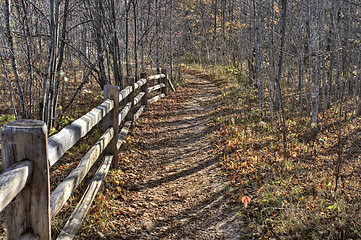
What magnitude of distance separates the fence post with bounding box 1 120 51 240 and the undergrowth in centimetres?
245

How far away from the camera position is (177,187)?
502cm

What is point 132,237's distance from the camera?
11.9 feet

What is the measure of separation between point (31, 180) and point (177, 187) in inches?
125

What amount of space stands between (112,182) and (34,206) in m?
2.60

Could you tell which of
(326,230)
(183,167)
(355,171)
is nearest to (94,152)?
(183,167)

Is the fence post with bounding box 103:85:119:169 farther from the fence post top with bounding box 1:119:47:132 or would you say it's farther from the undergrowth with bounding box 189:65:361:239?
the fence post top with bounding box 1:119:47:132

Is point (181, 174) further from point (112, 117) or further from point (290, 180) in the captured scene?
point (290, 180)

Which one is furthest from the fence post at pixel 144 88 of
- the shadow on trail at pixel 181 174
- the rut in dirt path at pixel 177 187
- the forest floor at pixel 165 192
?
the shadow on trail at pixel 181 174

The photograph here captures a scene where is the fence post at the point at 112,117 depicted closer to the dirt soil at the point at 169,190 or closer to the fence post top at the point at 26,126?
the dirt soil at the point at 169,190

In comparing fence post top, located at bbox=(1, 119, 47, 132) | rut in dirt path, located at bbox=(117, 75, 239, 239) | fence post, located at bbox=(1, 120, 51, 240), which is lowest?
rut in dirt path, located at bbox=(117, 75, 239, 239)

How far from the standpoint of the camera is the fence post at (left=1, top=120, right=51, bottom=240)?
78.0 inches

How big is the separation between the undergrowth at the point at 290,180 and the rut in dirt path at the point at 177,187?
0.30 m

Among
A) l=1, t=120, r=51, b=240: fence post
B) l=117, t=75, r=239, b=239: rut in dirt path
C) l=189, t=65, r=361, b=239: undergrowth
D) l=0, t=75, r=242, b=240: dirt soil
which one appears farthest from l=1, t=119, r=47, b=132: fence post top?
l=189, t=65, r=361, b=239: undergrowth

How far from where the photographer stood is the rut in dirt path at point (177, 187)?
3.83 meters
